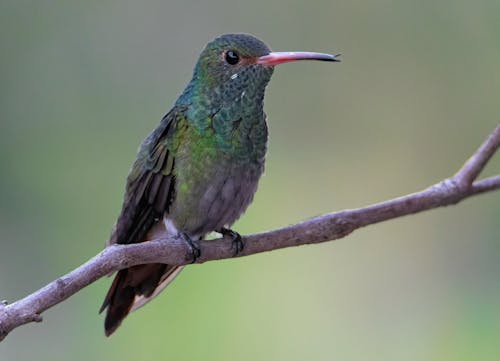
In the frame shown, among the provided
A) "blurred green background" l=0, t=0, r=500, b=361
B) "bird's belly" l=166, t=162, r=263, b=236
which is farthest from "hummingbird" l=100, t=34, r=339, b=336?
"blurred green background" l=0, t=0, r=500, b=361

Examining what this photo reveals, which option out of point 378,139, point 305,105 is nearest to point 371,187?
point 378,139

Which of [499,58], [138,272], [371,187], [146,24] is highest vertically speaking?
[146,24]

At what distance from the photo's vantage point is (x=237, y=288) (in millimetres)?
3076

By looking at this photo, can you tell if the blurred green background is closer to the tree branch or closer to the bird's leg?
the bird's leg

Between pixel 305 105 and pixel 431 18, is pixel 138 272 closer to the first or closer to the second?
pixel 305 105

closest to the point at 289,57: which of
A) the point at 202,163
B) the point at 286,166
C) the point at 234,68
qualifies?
the point at 234,68

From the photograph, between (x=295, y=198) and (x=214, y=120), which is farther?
(x=295, y=198)

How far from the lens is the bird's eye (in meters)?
2.16

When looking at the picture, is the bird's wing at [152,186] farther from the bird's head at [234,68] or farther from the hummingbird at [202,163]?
the bird's head at [234,68]

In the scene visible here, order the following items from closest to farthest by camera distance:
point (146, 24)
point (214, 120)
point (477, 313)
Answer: point (214, 120), point (477, 313), point (146, 24)

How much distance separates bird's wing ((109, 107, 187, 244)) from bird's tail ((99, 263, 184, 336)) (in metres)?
0.09

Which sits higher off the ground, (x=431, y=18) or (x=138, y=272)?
(x=431, y=18)

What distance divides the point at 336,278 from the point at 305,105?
0.83 m

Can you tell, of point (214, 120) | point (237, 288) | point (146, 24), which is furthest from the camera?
point (146, 24)
